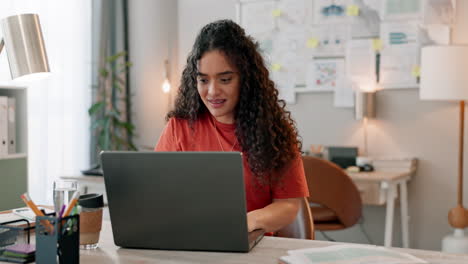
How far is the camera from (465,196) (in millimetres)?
3512

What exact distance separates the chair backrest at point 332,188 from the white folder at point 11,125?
4.87ft

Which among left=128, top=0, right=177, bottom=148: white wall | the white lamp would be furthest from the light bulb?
the white lamp

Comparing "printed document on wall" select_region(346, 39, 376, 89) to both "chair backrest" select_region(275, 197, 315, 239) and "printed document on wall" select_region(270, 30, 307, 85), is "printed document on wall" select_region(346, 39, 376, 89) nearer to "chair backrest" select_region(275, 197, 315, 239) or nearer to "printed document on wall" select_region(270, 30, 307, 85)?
"printed document on wall" select_region(270, 30, 307, 85)

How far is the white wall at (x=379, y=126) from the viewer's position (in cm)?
357

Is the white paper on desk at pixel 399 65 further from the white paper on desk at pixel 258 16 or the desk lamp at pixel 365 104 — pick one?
the white paper on desk at pixel 258 16

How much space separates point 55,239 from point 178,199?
273 mm

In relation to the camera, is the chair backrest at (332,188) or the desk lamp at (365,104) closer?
the chair backrest at (332,188)

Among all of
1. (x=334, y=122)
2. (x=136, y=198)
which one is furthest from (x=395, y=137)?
(x=136, y=198)

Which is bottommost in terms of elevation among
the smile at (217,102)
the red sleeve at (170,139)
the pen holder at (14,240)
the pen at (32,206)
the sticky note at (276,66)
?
the pen holder at (14,240)

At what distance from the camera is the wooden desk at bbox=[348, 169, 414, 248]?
3.26 meters

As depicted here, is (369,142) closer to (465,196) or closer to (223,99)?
(465,196)

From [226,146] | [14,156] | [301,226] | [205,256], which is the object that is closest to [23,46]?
[226,146]

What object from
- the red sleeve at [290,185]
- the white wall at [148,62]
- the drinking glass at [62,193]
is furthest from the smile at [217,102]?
the white wall at [148,62]

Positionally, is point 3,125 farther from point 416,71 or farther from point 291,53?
point 416,71
